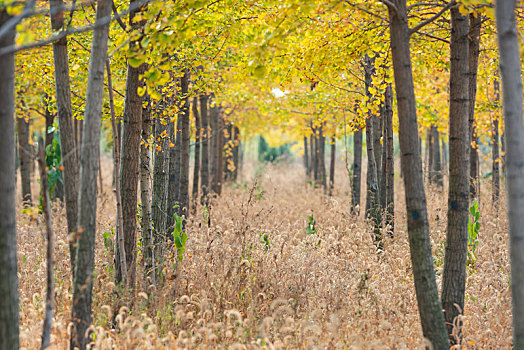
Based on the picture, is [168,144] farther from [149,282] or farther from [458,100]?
[458,100]

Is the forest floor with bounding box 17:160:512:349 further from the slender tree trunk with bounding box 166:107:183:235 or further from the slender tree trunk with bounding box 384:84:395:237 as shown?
the slender tree trunk with bounding box 384:84:395:237

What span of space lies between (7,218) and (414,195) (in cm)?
274

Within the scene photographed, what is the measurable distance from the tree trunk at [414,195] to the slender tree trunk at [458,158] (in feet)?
1.36

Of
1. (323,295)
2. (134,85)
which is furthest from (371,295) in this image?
(134,85)

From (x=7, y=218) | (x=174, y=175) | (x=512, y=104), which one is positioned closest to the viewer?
(x=512, y=104)

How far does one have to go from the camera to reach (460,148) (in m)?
3.53

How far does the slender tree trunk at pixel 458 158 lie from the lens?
3.52 m

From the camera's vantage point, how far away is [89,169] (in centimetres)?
316

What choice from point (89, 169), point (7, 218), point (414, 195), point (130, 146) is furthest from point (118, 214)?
point (414, 195)

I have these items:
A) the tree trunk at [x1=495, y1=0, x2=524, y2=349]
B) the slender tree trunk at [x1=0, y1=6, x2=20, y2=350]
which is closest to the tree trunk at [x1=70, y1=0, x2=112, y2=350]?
the slender tree trunk at [x1=0, y1=6, x2=20, y2=350]

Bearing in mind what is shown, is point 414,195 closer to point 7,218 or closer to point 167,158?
point 7,218

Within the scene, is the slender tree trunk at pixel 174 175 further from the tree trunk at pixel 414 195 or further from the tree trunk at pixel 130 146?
the tree trunk at pixel 414 195

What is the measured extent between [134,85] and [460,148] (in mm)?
2831

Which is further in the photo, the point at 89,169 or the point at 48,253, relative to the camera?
the point at 89,169
